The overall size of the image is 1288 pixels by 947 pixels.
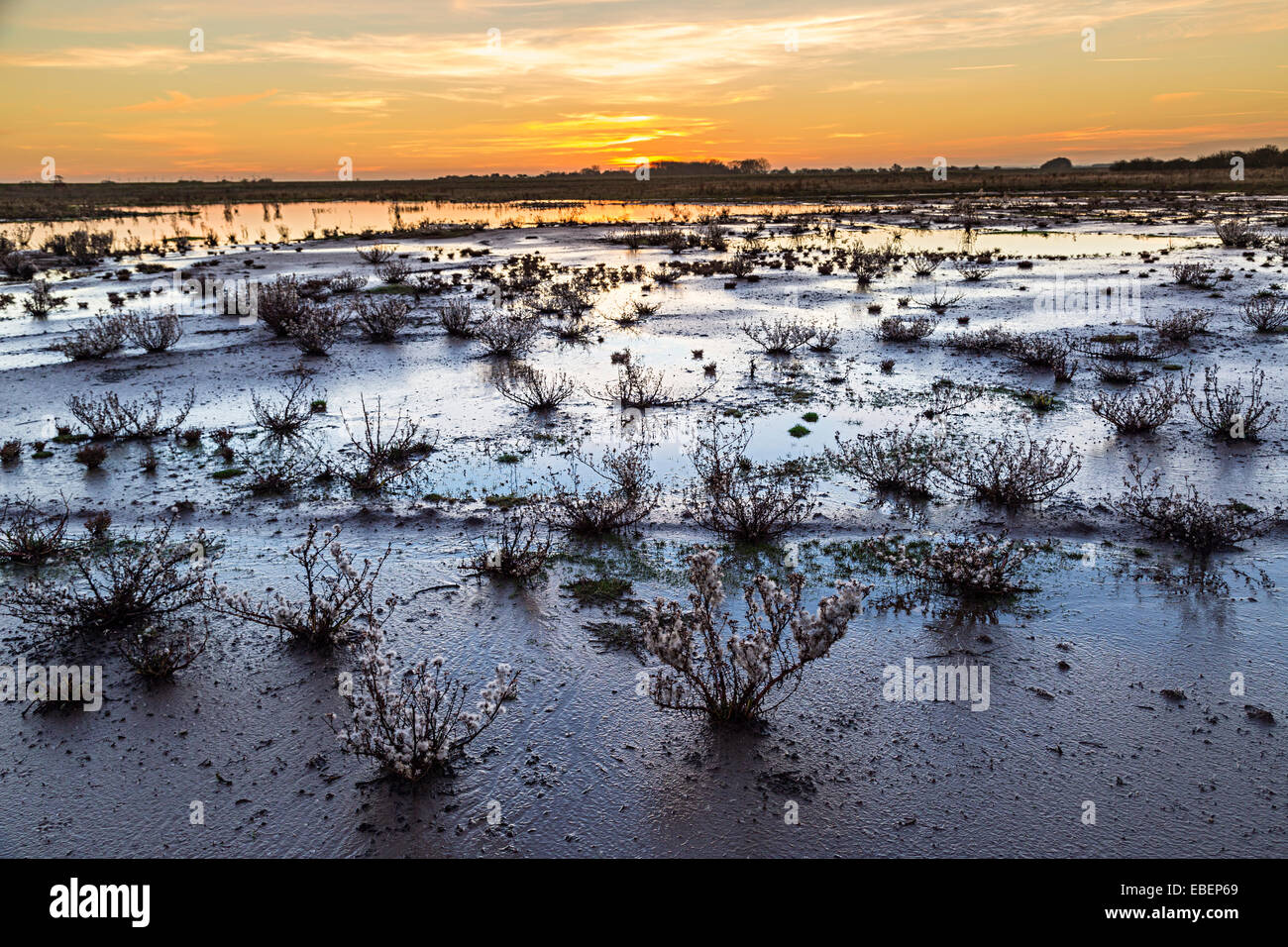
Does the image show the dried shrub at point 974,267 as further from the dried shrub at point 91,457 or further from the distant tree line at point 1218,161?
the distant tree line at point 1218,161

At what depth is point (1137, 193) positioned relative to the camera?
204 feet

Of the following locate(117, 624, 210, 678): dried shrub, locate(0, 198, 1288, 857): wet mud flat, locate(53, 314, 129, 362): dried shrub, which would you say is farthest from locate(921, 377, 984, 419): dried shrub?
locate(53, 314, 129, 362): dried shrub

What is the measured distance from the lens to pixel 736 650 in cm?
464

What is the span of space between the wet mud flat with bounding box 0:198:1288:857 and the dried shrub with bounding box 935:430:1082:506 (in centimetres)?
17

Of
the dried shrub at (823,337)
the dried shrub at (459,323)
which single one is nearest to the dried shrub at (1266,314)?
the dried shrub at (823,337)

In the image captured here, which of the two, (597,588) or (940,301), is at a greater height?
(940,301)

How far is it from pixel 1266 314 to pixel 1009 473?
11929mm

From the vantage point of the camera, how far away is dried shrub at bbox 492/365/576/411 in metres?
12.0

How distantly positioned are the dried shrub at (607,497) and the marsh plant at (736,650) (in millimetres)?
2288

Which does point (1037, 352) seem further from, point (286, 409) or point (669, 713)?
point (286, 409)

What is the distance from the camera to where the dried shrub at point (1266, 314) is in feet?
50.0

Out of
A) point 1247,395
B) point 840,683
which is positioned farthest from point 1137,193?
point 840,683

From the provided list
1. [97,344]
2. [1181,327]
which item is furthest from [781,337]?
[97,344]

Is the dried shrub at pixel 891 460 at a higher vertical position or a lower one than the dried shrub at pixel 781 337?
lower
